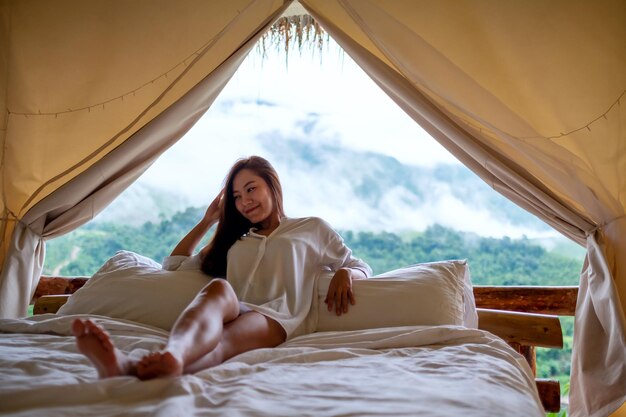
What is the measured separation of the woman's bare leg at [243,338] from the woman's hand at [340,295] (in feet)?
0.84

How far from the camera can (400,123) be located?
7.44 meters

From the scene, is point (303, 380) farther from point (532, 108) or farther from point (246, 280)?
point (532, 108)

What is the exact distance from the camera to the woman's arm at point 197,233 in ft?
8.66

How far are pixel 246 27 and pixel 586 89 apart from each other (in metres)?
1.52

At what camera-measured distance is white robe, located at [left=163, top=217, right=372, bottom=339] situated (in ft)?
7.13

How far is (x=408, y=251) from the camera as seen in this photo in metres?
7.63

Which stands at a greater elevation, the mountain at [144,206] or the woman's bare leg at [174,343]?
the mountain at [144,206]

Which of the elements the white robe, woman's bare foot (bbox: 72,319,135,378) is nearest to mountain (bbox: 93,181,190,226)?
the white robe

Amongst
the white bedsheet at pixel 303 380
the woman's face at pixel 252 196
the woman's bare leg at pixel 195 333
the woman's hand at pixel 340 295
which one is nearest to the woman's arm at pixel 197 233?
the woman's face at pixel 252 196

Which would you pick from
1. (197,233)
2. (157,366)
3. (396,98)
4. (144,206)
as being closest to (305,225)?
(197,233)

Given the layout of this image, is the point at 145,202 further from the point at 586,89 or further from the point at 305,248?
the point at 586,89

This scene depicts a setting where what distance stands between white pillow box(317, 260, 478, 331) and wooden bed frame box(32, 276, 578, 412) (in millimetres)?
239

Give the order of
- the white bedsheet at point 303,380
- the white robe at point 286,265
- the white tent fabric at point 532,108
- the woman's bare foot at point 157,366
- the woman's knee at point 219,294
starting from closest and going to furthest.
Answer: the white bedsheet at point 303,380 < the woman's bare foot at point 157,366 < the woman's knee at point 219,294 < the white robe at point 286,265 < the white tent fabric at point 532,108

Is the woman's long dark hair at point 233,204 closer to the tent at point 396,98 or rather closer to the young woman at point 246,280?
the young woman at point 246,280
